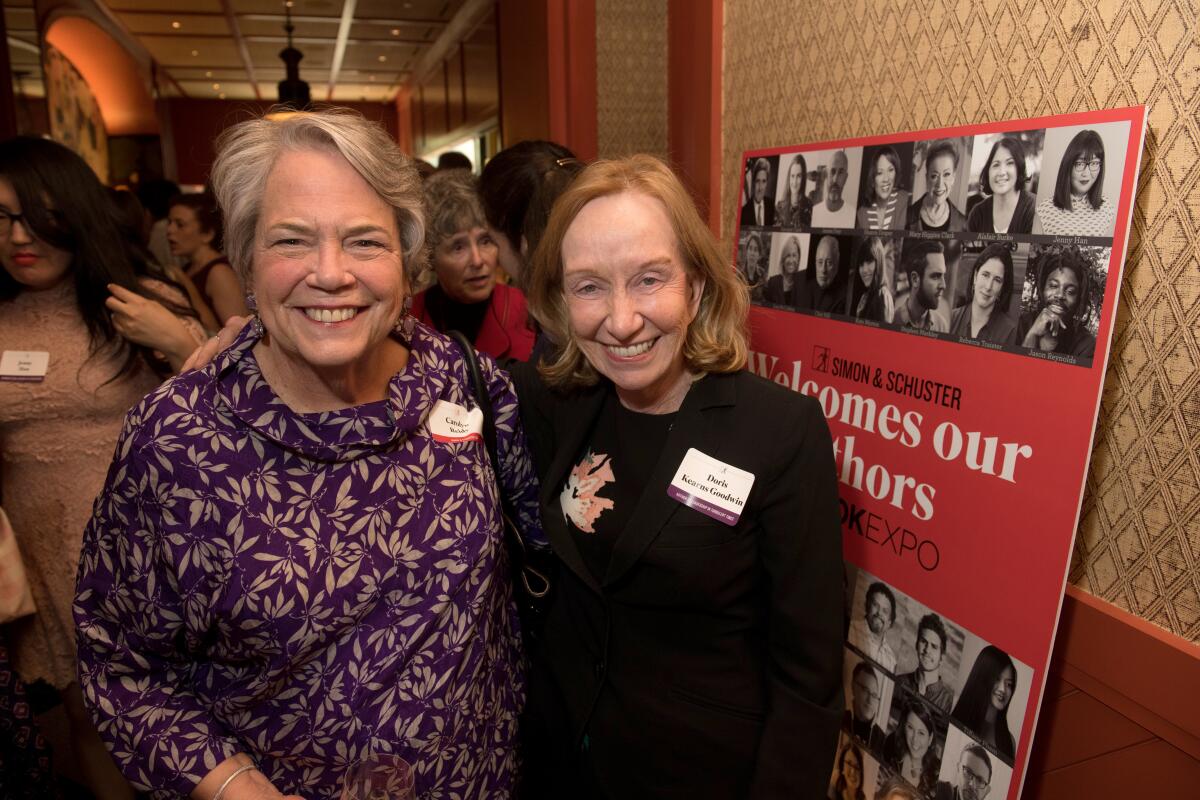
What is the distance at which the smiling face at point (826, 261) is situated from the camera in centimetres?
178

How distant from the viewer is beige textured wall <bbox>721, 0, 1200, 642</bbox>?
123cm

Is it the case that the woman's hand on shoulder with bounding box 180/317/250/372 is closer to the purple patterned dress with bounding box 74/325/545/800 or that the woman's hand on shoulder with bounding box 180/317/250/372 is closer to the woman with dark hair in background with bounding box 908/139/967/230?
the purple patterned dress with bounding box 74/325/545/800

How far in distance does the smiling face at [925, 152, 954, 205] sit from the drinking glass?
4.39ft

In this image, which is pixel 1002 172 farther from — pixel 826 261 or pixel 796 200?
pixel 796 200

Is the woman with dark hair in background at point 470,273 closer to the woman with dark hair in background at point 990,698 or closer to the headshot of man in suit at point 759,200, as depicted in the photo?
the headshot of man in suit at point 759,200

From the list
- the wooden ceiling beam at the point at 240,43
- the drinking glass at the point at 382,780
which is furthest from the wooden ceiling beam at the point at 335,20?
the drinking glass at the point at 382,780

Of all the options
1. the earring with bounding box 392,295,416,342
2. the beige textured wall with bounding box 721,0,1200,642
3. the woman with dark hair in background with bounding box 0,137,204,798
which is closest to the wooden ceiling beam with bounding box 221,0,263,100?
the woman with dark hair in background with bounding box 0,137,204,798

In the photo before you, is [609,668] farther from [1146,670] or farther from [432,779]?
[1146,670]

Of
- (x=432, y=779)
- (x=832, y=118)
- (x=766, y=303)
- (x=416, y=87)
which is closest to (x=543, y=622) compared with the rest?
(x=432, y=779)

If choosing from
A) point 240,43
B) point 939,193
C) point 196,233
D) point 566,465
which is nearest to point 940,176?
point 939,193

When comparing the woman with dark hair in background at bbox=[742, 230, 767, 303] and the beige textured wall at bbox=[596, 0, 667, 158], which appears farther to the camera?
the beige textured wall at bbox=[596, 0, 667, 158]

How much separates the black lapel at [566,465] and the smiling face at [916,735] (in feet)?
2.45

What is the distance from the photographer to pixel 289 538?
1.21m

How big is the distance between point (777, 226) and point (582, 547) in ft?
3.34
